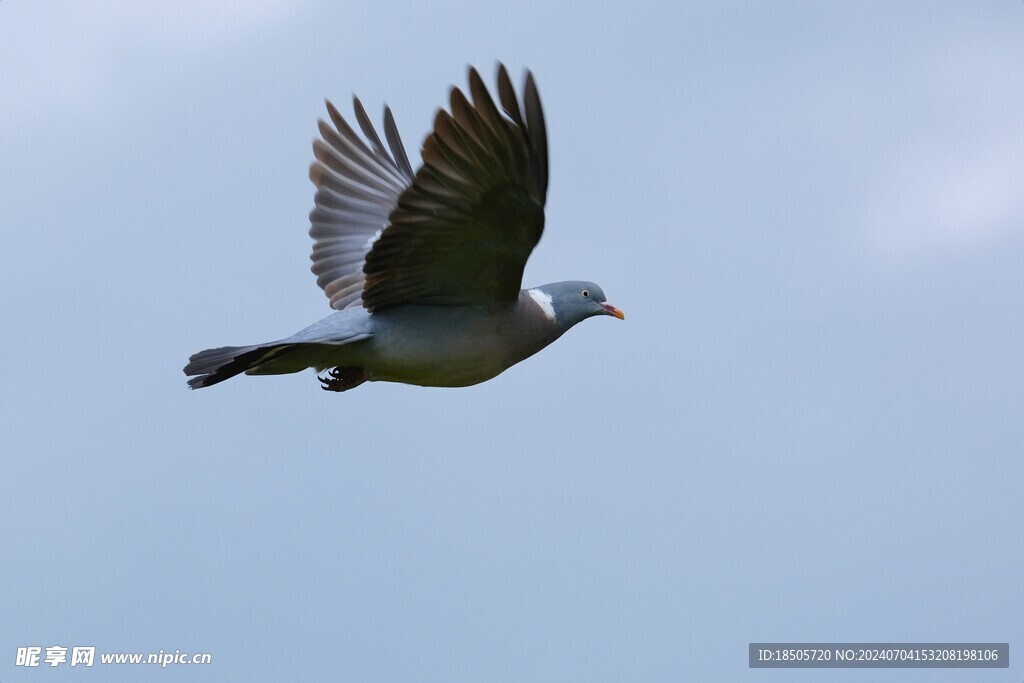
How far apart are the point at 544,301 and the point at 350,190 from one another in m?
1.91

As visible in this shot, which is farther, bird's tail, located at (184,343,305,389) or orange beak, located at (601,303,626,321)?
orange beak, located at (601,303,626,321)

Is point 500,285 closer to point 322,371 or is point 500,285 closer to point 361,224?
point 322,371

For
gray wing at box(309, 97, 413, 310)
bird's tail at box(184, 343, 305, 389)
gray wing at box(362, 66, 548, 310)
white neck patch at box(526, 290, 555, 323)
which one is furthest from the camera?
gray wing at box(309, 97, 413, 310)

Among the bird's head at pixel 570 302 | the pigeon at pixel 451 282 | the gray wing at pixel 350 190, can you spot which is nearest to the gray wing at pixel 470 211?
the pigeon at pixel 451 282

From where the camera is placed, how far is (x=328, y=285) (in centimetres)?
962

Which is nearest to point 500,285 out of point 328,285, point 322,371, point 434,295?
point 434,295

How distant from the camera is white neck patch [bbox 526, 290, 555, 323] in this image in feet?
28.7

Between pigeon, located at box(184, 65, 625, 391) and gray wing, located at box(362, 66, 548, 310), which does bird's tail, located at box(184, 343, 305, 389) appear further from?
gray wing, located at box(362, 66, 548, 310)

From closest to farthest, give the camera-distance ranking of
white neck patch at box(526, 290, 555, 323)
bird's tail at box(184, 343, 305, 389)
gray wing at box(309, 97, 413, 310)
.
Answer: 1. bird's tail at box(184, 343, 305, 389)
2. white neck patch at box(526, 290, 555, 323)
3. gray wing at box(309, 97, 413, 310)

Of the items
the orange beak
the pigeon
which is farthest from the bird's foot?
the orange beak

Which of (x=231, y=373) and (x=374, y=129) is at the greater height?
(x=374, y=129)

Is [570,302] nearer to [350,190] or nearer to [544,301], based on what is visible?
[544,301]

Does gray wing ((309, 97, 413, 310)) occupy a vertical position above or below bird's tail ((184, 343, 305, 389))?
above

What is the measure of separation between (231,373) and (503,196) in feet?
5.53
